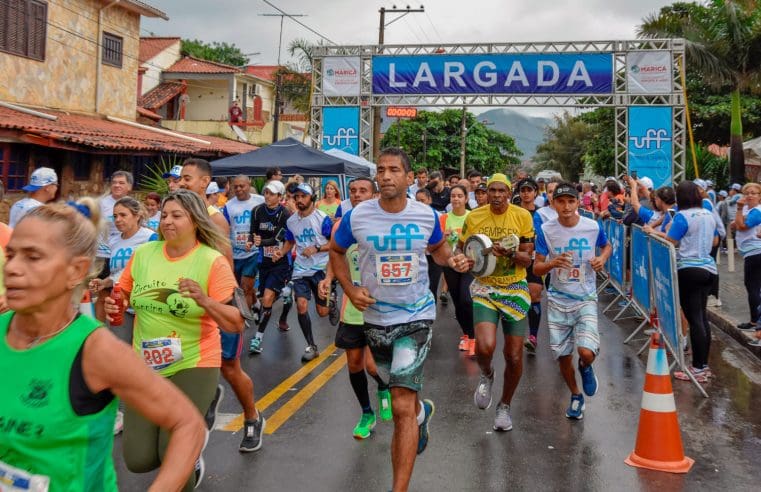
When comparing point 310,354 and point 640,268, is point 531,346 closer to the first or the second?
point 640,268

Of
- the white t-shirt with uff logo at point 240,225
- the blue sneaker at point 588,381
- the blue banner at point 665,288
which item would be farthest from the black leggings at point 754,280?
the white t-shirt with uff logo at point 240,225

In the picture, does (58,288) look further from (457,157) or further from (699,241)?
(457,157)

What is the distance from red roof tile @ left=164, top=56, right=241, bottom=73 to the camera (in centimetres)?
4097

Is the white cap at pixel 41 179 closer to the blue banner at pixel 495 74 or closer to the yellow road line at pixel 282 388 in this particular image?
the yellow road line at pixel 282 388

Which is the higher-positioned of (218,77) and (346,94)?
(218,77)

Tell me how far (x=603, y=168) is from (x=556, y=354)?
119 feet

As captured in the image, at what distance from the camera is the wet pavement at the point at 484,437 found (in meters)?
4.78

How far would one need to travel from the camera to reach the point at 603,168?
1587 inches

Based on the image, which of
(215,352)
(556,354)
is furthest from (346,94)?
(215,352)

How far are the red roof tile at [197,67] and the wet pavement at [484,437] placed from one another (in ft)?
116

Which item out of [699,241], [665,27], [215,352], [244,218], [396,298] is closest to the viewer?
[215,352]

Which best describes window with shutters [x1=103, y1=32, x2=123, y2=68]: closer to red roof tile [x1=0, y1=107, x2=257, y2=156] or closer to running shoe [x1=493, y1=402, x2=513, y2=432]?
red roof tile [x1=0, y1=107, x2=257, y2=156]

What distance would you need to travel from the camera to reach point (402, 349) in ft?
14.8

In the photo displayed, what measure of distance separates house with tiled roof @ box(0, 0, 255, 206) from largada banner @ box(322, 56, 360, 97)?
4930 mm
